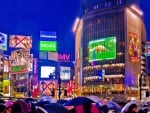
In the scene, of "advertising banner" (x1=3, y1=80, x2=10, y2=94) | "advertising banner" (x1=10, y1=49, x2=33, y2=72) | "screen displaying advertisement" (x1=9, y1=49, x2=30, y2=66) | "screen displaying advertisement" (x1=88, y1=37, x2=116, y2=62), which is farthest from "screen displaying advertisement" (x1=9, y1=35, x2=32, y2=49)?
"screen displaying advertisement" (x1=88, y1=37, x2=116, y2=62)

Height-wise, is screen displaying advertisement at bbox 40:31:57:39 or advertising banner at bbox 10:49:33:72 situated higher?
screen displaying advertisement at bbox 40:31:57:39

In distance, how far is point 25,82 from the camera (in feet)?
361

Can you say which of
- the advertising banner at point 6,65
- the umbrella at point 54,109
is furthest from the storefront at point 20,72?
the umbrella at point 54,109

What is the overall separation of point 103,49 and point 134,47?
9.46 metres

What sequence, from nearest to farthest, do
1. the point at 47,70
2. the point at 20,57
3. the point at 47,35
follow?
the point at 47,35, the point at 20,57, the point at 47,70

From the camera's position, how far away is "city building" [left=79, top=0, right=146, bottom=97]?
420 feet

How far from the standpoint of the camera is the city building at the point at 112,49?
12812cm

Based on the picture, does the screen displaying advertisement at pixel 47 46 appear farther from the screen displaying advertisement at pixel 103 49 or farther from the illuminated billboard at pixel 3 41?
A: the screen displaying advertisement at pixel 103 49

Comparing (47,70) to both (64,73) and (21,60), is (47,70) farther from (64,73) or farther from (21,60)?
(21,60)

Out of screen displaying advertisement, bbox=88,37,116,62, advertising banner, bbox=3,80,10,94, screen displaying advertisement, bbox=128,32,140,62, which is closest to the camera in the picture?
advertising banner, bbox=3,80,10,94

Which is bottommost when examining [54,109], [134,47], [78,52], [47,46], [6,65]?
[54,109]

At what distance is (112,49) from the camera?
130 metres

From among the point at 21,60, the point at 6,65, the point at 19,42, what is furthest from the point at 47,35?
the point at 19,42

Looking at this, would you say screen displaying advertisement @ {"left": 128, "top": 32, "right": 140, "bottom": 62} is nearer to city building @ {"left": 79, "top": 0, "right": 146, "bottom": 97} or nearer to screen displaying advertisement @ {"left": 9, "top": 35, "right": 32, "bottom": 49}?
city building @ {"left": 79, "top": 0, "right": 146, "bottom": 97}
